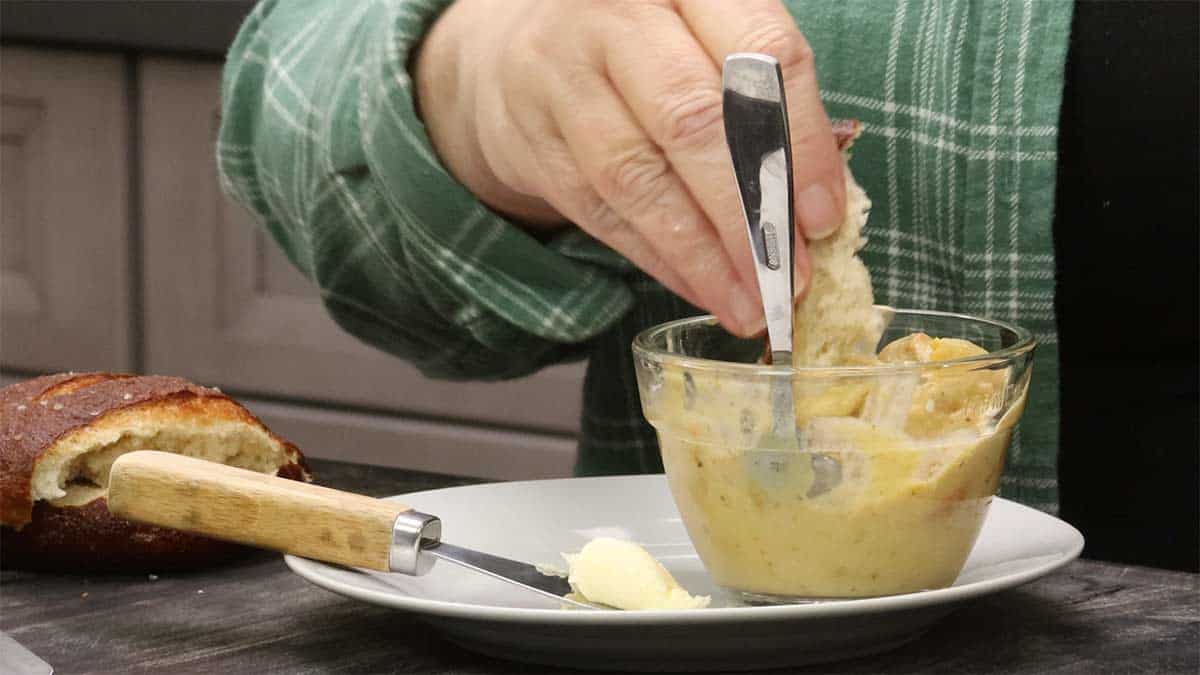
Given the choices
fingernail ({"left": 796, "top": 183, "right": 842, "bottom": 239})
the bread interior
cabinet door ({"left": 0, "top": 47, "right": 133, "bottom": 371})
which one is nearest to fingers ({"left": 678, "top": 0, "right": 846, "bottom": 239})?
fingernail ({"left": 796, "top": 183, "right": 842, "bottom": 239})

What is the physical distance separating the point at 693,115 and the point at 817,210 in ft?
0.18

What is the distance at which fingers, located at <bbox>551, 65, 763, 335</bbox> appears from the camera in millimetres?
607

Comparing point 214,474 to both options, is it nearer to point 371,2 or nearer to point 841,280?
point 841,280

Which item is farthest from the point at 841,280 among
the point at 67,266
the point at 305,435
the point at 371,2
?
the point at 67,266

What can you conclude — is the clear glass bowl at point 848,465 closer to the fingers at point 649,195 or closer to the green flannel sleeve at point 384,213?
the fingers at point 649,195

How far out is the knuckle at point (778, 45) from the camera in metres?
0.58

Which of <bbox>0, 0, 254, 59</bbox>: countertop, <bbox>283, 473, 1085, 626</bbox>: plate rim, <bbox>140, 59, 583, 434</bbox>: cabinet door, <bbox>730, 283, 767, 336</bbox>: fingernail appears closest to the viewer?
<bbox>283, 473, 1085, 626</bbox>: plate rim

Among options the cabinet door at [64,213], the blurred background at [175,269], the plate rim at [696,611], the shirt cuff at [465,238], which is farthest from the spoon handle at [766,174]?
the cabinet door at [64,213]

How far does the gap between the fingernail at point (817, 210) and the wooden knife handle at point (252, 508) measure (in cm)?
17

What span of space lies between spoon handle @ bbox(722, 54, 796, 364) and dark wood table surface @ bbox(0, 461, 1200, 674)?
0.12 meters

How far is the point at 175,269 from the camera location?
1.89m

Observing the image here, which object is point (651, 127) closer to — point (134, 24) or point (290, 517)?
point (290, 517)

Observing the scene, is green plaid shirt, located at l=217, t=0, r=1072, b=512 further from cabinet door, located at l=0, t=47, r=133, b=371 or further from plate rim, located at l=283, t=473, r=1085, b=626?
cabinet door, located at l=0, t=47, r=133, b=371

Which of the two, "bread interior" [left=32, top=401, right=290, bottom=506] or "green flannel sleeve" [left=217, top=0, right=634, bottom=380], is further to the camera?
"green flannel sleeve" [left=217, top=0, right=634, bottom=380]
